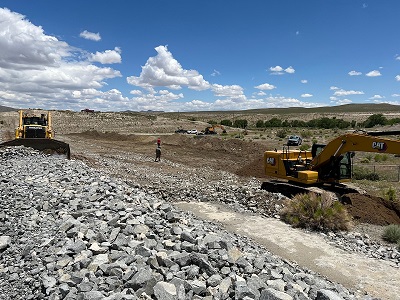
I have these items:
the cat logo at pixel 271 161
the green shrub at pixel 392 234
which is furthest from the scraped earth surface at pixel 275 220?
the cat logo at pixel 271 161

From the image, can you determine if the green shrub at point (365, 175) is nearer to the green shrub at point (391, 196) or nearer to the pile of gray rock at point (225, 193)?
the green shrub at point (391, 196)

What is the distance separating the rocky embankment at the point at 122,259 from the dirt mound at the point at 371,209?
20.2ft

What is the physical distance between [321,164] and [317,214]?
3.64 metres

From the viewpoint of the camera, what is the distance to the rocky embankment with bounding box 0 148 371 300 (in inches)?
228

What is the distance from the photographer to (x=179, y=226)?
Answer: 869 cm

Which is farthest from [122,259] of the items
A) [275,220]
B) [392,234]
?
[392,234]

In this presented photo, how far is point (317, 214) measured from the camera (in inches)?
485

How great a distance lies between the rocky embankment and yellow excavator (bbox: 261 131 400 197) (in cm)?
686

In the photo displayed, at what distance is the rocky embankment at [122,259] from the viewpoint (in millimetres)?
5793

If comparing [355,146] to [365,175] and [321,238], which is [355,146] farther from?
[365,175]

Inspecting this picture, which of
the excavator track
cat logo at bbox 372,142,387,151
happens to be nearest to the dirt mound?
the excavator track

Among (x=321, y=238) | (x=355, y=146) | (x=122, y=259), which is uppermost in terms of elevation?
(x=355, y=146)

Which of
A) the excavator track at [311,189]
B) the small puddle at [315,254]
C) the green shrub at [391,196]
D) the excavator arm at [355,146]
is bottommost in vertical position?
the small puddle at [315,254]

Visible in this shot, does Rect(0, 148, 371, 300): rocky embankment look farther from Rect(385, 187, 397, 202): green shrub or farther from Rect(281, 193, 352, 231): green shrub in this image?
Rect(385, 187, 397, 202): green shrub
